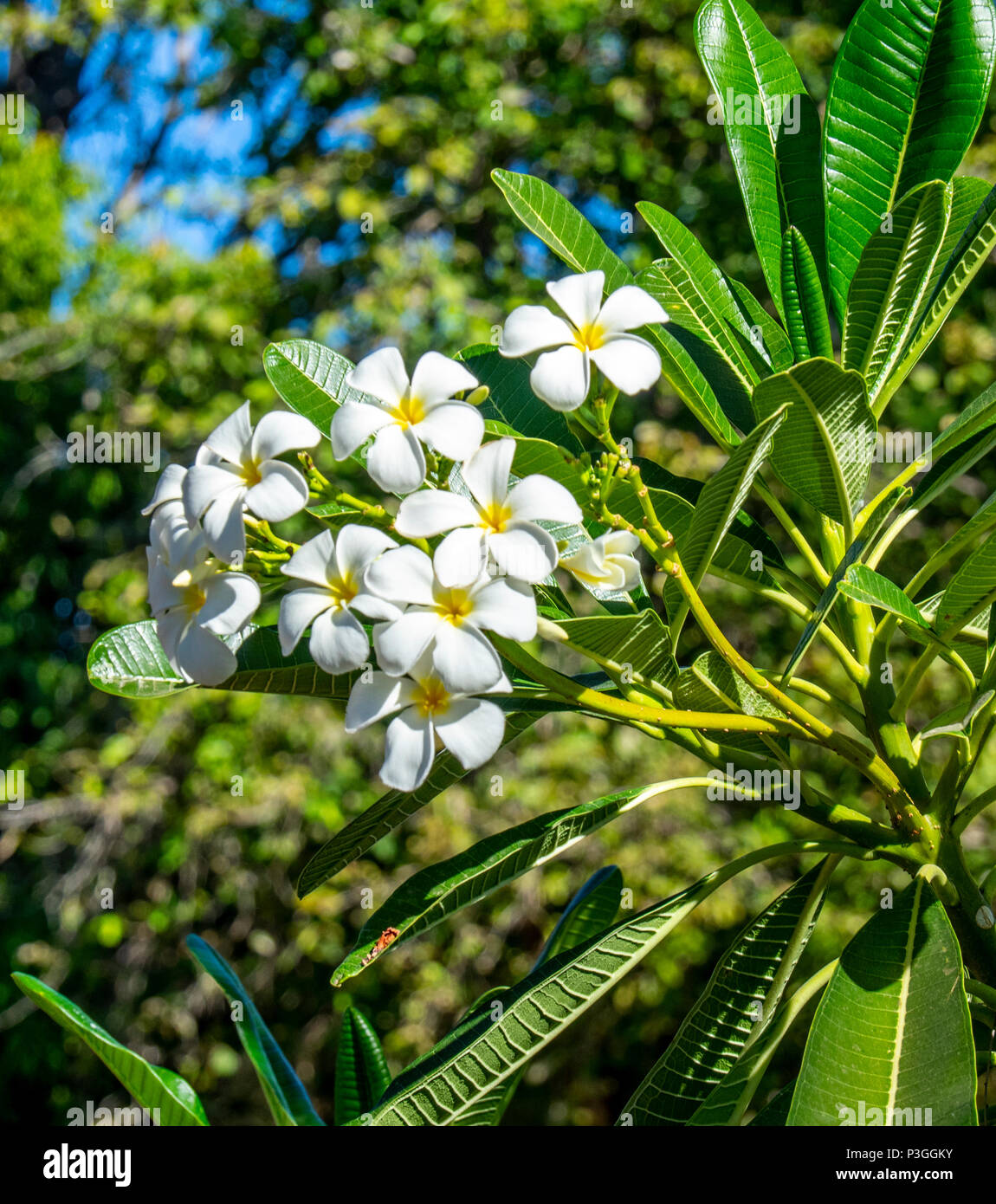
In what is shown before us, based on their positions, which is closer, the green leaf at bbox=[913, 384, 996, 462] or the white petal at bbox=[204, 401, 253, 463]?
the white petal at bbox=[204, 401, 253, 463]

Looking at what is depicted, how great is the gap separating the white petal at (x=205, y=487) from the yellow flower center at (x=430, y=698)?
155 mm

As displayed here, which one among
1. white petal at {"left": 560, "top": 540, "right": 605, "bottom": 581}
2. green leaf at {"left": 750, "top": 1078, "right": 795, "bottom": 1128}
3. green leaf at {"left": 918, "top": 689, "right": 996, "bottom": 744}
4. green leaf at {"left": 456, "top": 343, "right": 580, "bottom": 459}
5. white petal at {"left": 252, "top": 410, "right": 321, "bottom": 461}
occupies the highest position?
green leaf at {"left": 456, "top": 343, "right": 580, "bottom": 459}

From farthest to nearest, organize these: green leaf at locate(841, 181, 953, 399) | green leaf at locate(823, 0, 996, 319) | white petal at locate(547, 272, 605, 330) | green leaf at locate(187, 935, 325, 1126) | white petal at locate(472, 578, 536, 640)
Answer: green leaf at locate(187, 935, 325, 1126) → green leaf at locate(823, 0, 996, 319) → green leaf at locate(841, 181, 953, 399) → white petal at locate(547, 272, 605, 330) → white petal at locate(472, 578, 536, 640)

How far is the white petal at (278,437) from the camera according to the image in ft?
2.04

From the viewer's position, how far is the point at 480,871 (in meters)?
0.80

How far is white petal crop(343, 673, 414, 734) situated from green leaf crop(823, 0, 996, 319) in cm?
54

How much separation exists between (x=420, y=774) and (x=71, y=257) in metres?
4.20

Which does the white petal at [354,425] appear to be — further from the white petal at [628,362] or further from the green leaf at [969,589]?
the green leaf at [969,589]

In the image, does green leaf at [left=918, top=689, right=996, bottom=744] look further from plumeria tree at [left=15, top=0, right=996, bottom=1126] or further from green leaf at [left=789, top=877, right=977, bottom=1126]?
green leaf at [left=789, top=877, right=977, bottom=1126]

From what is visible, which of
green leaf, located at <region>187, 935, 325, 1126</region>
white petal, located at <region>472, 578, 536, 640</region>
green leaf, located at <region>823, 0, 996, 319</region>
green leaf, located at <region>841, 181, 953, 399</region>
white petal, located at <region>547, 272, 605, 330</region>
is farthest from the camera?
green leaf, located at <region>187, 935, 325, 1126</region>

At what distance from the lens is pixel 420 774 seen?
570 mm

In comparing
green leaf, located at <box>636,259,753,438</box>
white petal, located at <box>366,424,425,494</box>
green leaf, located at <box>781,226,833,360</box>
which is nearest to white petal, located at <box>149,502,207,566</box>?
white petal, located at <box>366,424,425,494</box>

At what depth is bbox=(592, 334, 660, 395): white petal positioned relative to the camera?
604 millimetres

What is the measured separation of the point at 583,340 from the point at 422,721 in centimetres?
25
